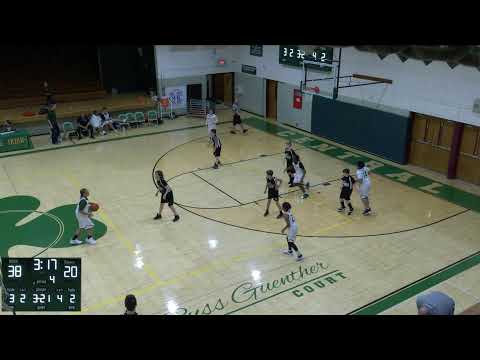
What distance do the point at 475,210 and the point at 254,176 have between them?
26.3ft

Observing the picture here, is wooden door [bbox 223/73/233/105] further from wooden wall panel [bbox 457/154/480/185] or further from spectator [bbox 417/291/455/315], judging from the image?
spectator [bbox 417/291/455/315]

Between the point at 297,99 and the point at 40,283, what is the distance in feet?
63.6

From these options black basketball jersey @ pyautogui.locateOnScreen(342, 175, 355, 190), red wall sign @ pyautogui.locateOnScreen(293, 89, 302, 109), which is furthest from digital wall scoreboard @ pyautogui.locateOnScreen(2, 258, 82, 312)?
red wall sign @ pyautogui.locateOnScreen(293, 89, 302, 109)

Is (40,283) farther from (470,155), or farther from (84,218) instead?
(470,155)

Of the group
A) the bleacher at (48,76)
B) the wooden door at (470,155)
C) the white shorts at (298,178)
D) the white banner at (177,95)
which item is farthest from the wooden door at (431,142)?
the bleacher at (48,76)

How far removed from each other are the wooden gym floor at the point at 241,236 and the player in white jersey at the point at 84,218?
26cm

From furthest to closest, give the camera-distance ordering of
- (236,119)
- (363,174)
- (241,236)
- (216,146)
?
(236,119) < (216,146) < (363,174) < (241,236)

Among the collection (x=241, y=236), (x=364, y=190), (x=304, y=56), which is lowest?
(x=241, y=236)

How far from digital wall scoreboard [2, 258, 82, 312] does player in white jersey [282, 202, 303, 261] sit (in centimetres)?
561

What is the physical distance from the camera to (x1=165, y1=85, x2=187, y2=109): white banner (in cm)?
2733

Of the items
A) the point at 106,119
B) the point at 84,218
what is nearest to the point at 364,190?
the point at 84,218

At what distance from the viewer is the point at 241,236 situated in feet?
44.1

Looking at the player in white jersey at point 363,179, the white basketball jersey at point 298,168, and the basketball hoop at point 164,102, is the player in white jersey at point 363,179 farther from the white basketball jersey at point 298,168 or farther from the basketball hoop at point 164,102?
the basketball hoop at point 164,102
